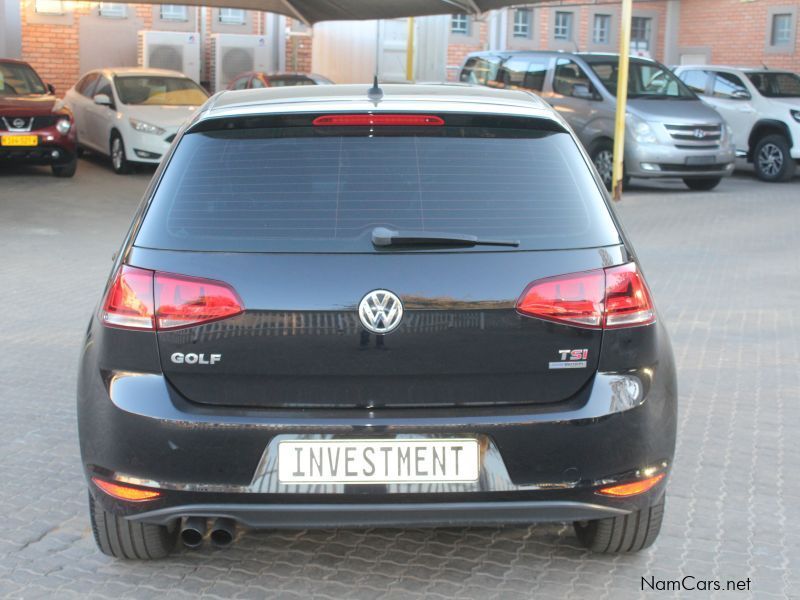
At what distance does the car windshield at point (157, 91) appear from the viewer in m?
19.1

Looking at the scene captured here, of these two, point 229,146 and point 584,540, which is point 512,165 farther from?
point 584,540

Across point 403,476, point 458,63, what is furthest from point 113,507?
point 458,63

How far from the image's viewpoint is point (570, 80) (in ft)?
62.0

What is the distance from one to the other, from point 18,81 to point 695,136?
1014 cm

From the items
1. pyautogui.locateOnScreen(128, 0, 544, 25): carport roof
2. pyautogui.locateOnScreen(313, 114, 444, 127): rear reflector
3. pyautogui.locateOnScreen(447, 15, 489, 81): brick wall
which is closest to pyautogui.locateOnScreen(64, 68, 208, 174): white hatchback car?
pyautogui.locateOnScreen(128, 0, 544, 25): carport roof

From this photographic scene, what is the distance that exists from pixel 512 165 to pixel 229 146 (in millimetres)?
862

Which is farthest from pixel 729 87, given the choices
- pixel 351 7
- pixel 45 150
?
pixel 45 150

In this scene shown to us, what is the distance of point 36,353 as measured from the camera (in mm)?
7277

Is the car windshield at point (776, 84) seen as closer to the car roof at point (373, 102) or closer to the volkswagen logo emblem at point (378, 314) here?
the car roof at point (373, 102)

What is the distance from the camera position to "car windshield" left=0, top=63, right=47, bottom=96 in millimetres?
18312

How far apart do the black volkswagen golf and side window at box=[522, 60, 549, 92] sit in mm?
16160

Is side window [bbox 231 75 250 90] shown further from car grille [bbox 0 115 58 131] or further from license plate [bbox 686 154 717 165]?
license plate [bbox 686 154 717 165]

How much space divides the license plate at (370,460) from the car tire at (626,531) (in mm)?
855

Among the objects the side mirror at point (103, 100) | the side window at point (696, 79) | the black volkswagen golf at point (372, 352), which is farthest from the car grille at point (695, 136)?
the black volkswagen golf at point (372, 352)
